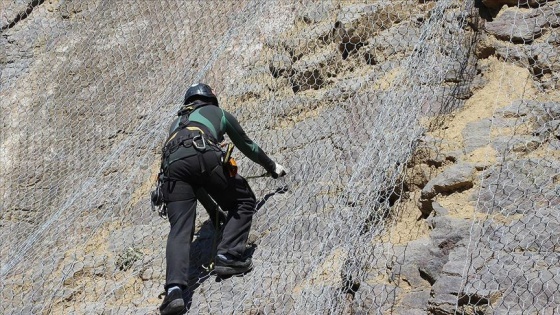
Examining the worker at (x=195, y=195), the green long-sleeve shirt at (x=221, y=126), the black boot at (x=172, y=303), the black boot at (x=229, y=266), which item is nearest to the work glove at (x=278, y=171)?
the green long-sleeve shirt at (x=221, y=126)

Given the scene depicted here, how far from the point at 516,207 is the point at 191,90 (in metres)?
2.33

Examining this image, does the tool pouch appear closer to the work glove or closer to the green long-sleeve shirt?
the green long-sleeve shirt

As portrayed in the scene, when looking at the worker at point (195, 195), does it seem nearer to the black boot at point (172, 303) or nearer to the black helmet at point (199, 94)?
the black boot at point (172, 303)

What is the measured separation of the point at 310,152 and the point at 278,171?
1.50 ft

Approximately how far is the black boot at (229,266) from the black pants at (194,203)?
0.04 metres

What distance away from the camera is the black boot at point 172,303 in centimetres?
527

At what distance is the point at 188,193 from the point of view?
5.52m

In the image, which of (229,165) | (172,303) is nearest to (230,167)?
(229,165)

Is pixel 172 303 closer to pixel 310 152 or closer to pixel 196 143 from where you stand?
pixel 196 143

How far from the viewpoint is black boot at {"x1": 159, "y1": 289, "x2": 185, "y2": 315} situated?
17.3 feet

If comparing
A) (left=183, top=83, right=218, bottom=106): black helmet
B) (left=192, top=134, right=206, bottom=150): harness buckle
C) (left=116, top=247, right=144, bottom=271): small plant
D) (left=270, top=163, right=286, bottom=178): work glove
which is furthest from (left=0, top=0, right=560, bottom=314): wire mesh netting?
(left=183, top=83, right=218, bottom=106): black helmet

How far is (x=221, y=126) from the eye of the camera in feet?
19.2

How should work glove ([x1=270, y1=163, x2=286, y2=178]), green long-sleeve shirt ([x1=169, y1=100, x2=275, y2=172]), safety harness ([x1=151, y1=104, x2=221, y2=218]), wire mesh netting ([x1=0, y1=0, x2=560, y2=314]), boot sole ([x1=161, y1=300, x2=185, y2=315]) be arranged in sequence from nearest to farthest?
1. wire mesh netting ([x1=0, y1=0, x2=560, y2=314])
2. boot sole ([x1=161, y1=300, x2=185, y2=315])
3. safety harness ([x1=151, y1=104, x2=221, y2=218])
4. green long-sleeve shirt ([x1=169, y1=100, x2=275, y2=172])
5. work glove ([x1=270, y1=163, x2=286, y2=178])

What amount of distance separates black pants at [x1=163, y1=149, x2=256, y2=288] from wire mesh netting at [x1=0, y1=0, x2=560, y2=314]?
0.28 m
